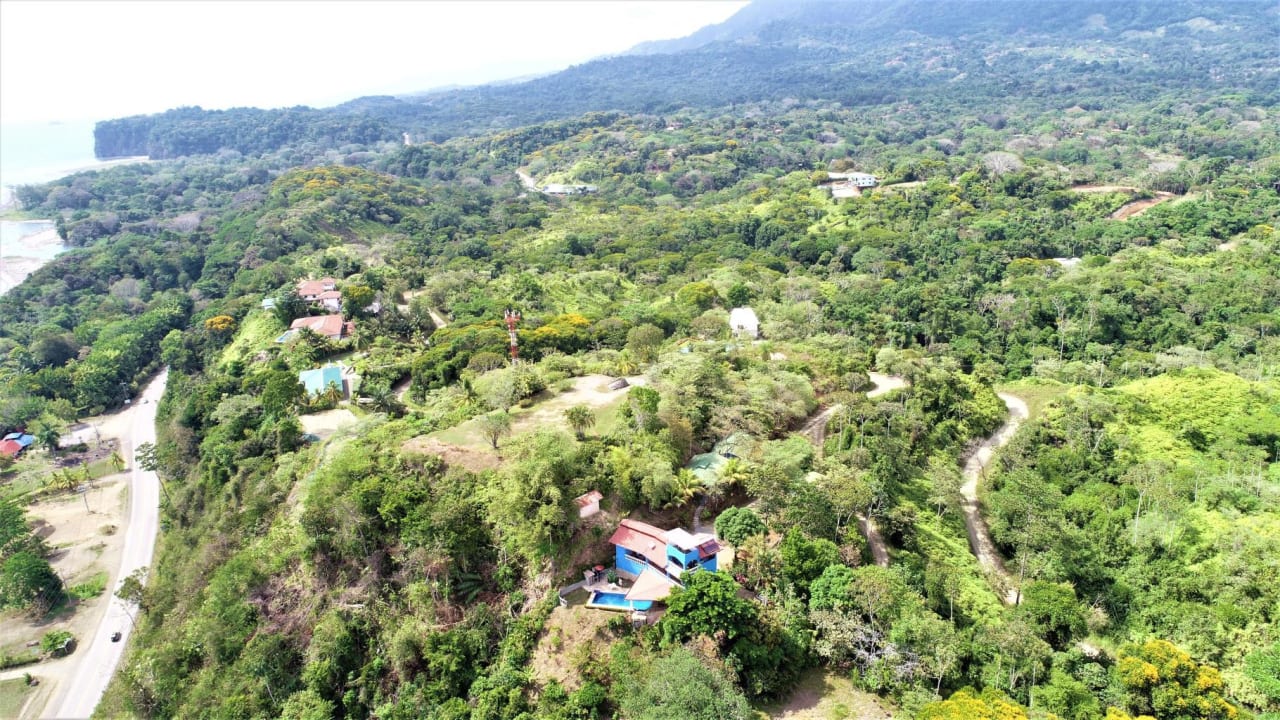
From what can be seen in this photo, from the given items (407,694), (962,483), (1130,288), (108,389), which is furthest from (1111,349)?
(108,389)

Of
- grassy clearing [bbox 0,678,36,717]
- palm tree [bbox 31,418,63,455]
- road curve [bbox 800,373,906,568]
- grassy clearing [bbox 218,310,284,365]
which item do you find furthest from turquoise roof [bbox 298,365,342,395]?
road curve [bbox 800,373,906,568]

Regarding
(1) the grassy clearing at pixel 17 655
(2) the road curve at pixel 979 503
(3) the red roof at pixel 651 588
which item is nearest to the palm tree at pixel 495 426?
(3) the red roof at pixel 651 588

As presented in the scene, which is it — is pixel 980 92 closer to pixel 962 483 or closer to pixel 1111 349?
pixel 1111 349

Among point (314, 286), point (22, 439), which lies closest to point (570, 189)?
point (314, 286)

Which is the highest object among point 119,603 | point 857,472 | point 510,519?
point 510,519

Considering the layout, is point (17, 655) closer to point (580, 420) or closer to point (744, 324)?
A: point (580, 420)
